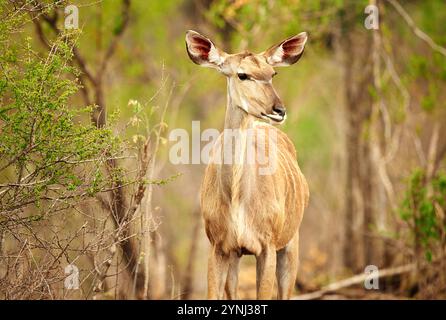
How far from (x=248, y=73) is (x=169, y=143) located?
717 cm

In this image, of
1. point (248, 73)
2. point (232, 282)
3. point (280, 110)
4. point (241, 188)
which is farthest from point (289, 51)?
point (232, 282)

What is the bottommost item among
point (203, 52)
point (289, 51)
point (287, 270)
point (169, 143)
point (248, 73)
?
point (287, 270)

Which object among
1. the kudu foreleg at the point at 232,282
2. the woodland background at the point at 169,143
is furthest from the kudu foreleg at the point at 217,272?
the woodland background at the point at 169,143

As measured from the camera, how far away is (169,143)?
1433 cm

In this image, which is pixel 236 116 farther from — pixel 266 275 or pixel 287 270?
pixel 287 270

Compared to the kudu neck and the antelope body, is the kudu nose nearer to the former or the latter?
the antelope body

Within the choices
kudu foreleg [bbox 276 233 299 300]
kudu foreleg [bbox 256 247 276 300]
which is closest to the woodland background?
kudu foreleg [bbox 276 233 299 300]

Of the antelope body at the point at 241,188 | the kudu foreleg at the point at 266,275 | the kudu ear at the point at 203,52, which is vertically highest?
the kudu ear at the point at 203,52

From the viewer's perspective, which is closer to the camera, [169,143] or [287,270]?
[287,270]

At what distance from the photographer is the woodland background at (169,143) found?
721 cm

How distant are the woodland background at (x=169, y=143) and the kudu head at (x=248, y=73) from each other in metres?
0.46

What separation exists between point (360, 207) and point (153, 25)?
16.2ft

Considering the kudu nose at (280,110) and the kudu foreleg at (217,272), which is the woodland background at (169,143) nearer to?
the kudu foreleg at (217,272)
